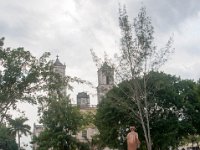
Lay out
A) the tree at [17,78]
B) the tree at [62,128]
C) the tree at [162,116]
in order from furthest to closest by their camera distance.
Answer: the tree at [62,128]
the tree at [162,116]
the tree at [17,78]

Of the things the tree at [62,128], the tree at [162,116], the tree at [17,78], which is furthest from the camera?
the tree at [62,128]

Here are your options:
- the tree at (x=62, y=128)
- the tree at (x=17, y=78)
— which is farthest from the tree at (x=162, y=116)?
the tree at (x=17, y=78)

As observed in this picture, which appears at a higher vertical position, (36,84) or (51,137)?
(36,84)

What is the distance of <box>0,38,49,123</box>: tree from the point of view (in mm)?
29000

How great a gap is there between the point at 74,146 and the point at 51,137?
2720 mm

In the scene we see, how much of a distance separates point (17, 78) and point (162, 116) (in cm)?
2066

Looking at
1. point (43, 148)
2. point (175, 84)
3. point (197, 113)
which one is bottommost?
point (43, 148)

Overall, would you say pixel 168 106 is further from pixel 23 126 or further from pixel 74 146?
pixel 23 126

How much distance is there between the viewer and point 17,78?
29.5 meters

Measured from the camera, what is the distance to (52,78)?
30.3 metres

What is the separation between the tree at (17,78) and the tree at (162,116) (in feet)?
46.4

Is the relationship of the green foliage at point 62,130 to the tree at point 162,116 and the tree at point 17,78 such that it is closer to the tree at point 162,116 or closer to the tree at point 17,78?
the tree at point 162,116

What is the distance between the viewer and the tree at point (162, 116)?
43.8 meters

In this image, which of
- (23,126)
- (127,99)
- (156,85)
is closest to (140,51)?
(156,85)
